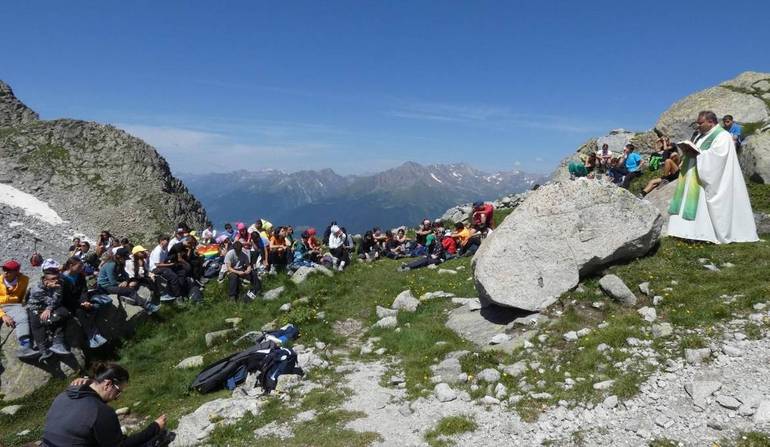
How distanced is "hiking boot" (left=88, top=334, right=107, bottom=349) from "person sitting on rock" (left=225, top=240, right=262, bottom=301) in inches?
193

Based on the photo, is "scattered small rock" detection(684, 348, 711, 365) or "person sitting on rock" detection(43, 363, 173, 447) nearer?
"person sitting on rock" detection(43, 363, 173, 447)

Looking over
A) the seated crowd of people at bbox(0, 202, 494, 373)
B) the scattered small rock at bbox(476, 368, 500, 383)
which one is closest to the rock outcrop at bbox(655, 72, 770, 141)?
the seated crowd of people at bbox(0, 202, 494, 373)

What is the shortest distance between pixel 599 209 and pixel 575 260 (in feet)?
5.42

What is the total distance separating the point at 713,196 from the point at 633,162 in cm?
1289

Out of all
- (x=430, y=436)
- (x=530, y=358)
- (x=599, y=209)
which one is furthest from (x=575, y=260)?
(x=430, y=436)

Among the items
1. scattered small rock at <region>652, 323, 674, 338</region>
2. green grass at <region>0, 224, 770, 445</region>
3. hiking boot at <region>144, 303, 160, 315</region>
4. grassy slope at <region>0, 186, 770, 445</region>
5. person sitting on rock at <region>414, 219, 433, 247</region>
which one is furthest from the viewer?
person sitting on rock at <region>414, 219, 433, 247</region>

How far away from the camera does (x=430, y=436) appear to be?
7844 millimetres

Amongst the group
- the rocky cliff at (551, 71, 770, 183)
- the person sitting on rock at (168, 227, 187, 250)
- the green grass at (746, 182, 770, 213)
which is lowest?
the person sitting on rock at (168, 227, 187, 250)

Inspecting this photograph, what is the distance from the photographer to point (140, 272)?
59.4ft

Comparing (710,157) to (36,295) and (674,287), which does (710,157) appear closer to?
(674,287)

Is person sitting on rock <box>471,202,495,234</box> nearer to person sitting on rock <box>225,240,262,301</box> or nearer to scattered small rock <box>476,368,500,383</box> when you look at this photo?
person sitting on rock <box>225,240,262,301</box>

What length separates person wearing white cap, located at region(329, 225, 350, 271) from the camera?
22836 millimetres

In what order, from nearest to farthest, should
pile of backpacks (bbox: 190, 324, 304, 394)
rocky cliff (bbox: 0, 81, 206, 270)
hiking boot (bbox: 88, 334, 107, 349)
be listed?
pile of backpacks (bbox: 190, 324, 304, 394), hiking boot (bbox: 88, 334, 107, 349), rocky cliff (bbox: 0, 81, 206, 270)

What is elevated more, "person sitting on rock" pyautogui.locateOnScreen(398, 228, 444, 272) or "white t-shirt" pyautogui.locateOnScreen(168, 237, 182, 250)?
"white t-shirt" pyautogui.locateOnScreen(168, 237, 182, 250)
